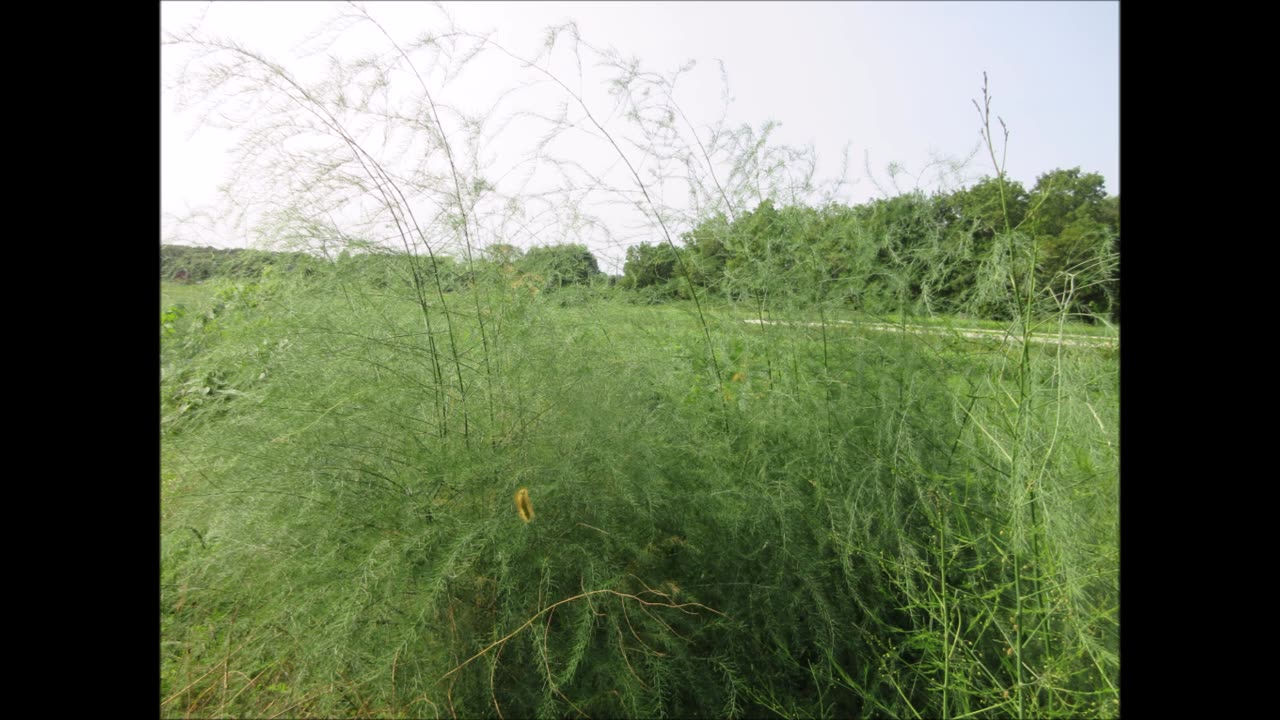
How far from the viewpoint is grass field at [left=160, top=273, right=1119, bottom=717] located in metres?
1.48

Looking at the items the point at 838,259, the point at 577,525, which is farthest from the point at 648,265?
Result: the point at 577,525

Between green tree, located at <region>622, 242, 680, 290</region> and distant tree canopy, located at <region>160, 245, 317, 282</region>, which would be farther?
green tree, located at <region>622, 242, 680, 290</region>

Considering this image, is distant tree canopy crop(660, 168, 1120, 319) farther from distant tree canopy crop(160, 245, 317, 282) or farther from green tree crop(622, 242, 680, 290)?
distant tree canopy crop(160, 245, 317, 282)

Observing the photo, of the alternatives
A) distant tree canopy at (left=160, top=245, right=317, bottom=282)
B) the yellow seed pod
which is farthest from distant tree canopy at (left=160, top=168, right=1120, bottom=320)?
A: the yellow seed pod

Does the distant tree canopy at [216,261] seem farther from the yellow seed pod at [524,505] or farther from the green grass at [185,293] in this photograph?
the yellow seed pod at [524,505]

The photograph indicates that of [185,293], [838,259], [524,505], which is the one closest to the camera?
[524,505]

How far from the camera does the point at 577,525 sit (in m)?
1.62

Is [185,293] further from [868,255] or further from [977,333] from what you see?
[977,333]

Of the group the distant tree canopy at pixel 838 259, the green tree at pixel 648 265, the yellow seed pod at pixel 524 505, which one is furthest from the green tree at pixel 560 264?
the yellow seed pod at pixel 524 505

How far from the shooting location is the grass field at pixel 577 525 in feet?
4.84

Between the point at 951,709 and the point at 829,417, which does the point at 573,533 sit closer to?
the point at 829,417
